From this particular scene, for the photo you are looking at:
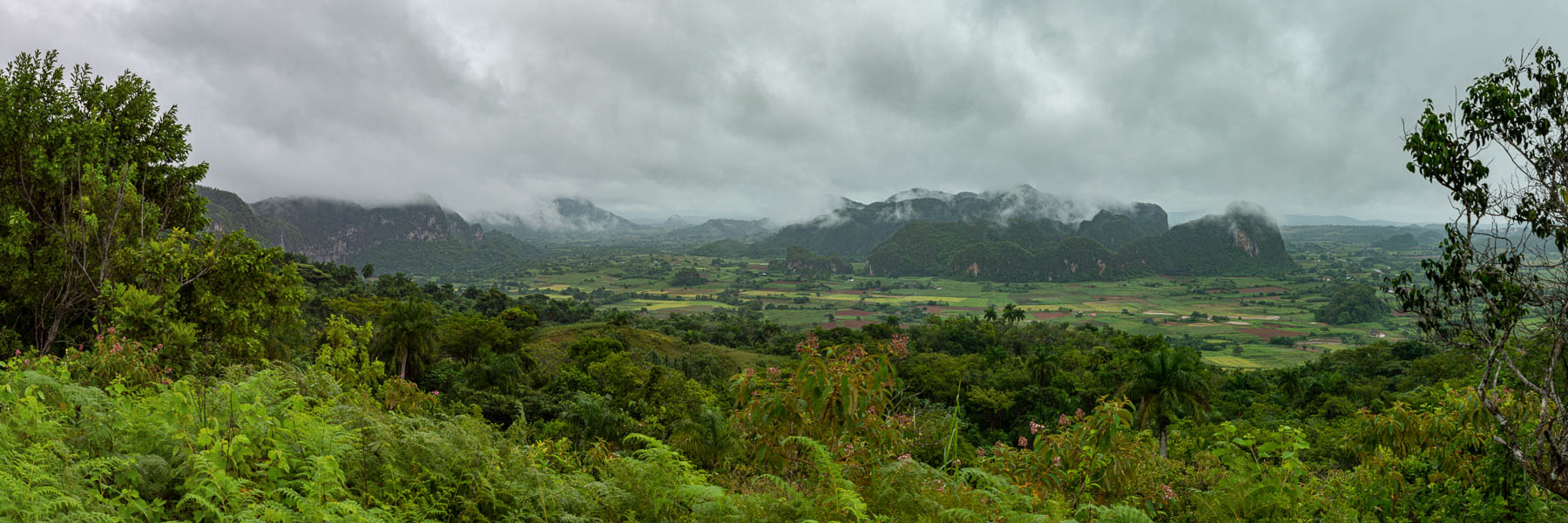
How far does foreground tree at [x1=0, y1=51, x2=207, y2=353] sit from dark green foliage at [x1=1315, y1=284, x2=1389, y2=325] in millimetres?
129151

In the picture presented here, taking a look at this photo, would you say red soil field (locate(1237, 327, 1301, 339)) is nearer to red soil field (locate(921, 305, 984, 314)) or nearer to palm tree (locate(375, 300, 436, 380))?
red soil field (locate(921, 305, 984, 314))

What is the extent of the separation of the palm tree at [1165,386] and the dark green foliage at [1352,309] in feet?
335

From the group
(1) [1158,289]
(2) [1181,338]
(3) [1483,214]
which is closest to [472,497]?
(3) [1483,214]

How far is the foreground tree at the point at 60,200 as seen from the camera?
320 inches

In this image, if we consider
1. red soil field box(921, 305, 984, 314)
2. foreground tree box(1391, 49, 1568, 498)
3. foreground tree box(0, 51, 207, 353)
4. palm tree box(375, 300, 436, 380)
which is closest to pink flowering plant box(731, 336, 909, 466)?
foreground tree box(1391, 49, 1568, 498)

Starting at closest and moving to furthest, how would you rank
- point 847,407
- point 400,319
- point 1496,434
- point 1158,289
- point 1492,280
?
point 847,407, point 1496,434, point 1492,280, point 400,319, point 1158,289

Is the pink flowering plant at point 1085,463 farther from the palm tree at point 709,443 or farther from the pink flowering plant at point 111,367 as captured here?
the pink flowering plant at point 111,367

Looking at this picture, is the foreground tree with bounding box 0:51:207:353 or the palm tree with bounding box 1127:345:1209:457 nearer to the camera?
the foreground tree with bounding box 0:51:207:353

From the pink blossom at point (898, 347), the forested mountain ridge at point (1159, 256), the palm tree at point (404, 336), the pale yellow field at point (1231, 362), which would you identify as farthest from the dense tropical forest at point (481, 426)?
the forested mountain ridge at point (1159, 256)

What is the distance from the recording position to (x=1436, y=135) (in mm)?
5863

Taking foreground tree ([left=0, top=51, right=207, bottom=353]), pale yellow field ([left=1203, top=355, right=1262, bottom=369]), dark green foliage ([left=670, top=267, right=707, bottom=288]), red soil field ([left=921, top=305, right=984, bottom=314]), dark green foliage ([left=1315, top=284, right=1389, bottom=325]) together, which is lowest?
pale yellow field ([left=1203, top=355, right=1262, bottom=369])

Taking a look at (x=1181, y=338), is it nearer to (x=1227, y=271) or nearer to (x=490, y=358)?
(x=490, y=358)

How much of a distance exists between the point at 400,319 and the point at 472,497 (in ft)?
84.6

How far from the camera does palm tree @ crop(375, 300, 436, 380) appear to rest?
25359 millimetres
